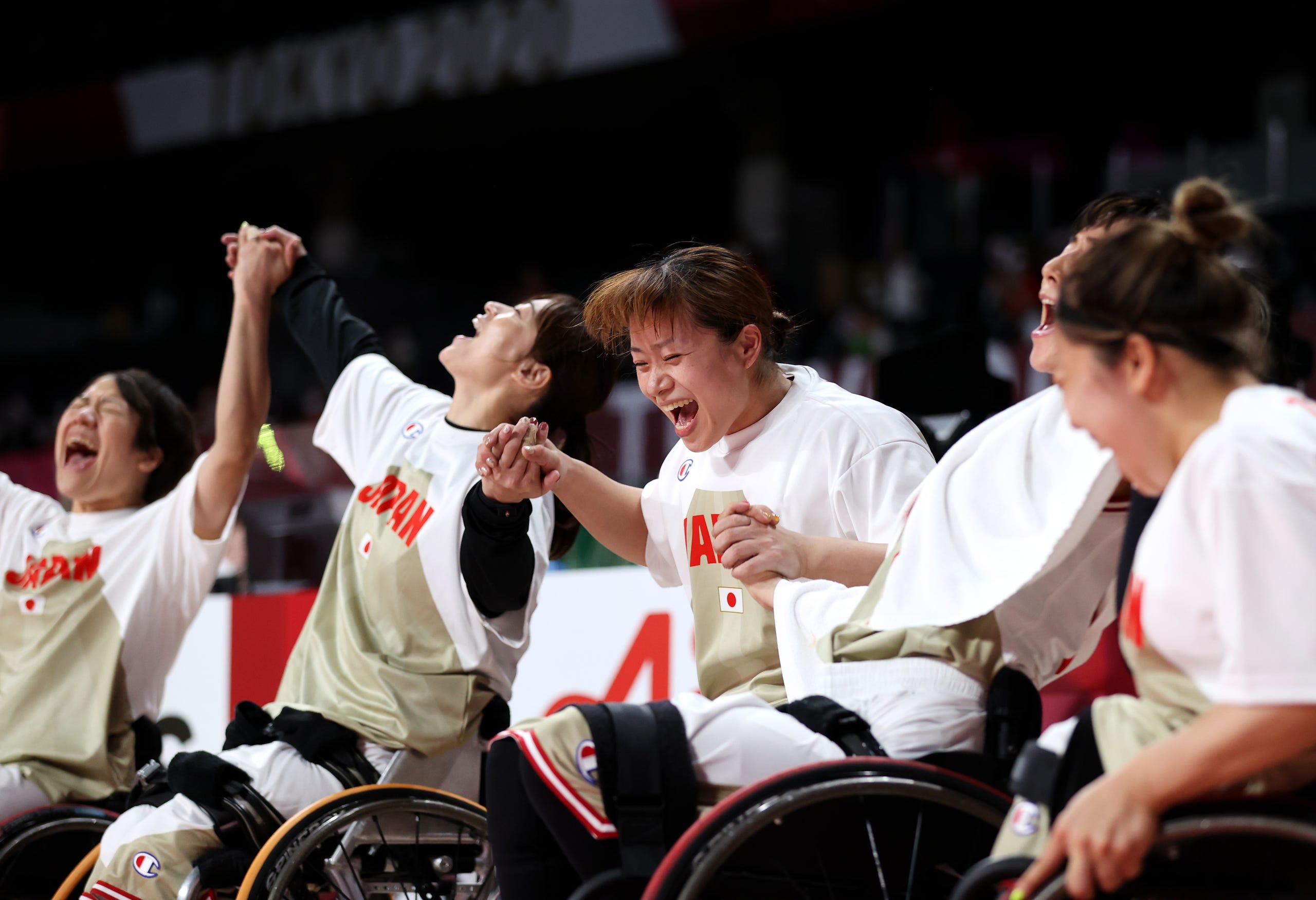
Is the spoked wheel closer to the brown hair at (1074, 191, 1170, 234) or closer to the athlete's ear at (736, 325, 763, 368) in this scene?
the brown hair at (1074, 191, 1170, 234)

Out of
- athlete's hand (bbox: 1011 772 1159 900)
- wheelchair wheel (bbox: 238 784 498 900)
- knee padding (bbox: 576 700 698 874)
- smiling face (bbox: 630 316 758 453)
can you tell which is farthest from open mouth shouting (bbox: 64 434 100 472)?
athlete's hand (bbox: 1011 772 1159 900)

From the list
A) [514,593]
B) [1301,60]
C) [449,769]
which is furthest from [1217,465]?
[1301,60]

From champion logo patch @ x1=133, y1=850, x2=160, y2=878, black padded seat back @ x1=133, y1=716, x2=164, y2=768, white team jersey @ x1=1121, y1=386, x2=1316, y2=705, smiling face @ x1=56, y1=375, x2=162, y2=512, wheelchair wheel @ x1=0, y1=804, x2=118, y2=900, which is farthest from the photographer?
smiling face @ x1=56, y1=375, x2=162, y2=512

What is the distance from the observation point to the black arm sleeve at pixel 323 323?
3.17 metres

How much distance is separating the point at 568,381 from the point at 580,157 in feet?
38.1

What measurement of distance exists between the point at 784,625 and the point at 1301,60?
30.4ft

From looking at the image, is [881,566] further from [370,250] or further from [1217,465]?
[370,250]

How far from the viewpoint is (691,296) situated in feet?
7.39

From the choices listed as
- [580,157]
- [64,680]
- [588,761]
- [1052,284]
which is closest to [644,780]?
[588,761]

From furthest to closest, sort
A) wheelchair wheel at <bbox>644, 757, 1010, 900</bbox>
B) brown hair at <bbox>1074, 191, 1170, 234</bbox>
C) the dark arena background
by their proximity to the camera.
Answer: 1. the dark arena background
2. brown hair at <bbox>1074, 191, 1170, 234</bbox>
3. wheelchair wheel at <bbox>644, 757, 1010, 900</bbox>

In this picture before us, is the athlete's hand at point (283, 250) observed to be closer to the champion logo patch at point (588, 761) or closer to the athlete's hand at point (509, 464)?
the athlete's hand at point (509, 464)

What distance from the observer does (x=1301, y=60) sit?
9508 mm

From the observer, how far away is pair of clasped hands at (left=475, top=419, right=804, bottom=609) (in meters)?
1.95

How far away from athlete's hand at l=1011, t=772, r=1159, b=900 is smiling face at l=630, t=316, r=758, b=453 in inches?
44.7
